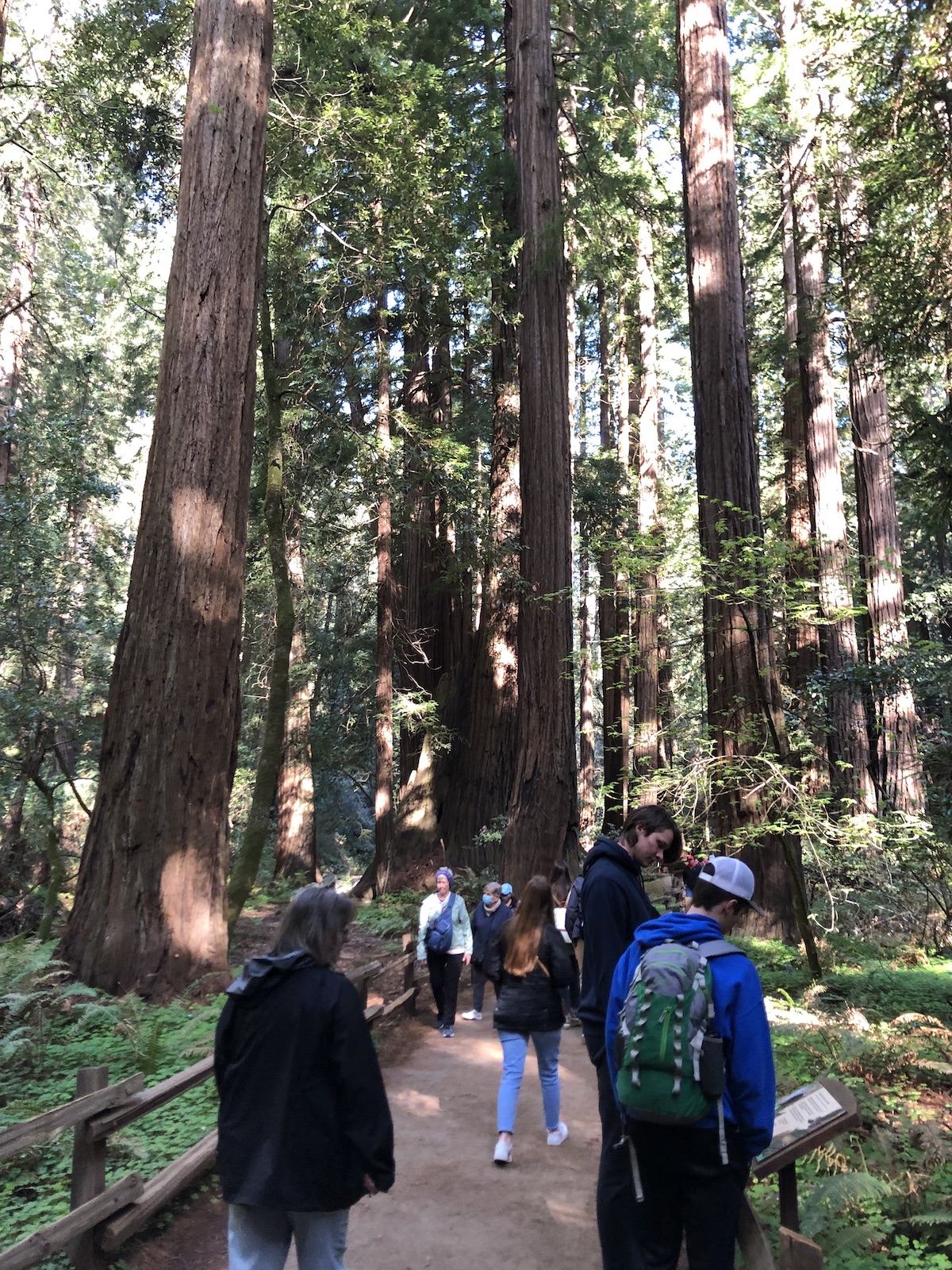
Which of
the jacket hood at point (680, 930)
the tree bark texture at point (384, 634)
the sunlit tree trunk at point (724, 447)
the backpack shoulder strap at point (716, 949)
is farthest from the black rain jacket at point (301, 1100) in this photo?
the tree bark texture at point (384, 634)

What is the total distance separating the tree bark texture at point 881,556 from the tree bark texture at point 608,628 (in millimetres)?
4161

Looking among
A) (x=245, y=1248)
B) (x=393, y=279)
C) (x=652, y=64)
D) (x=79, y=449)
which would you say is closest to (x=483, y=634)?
(x=393, y=279)

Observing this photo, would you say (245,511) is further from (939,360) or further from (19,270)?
(19,270)

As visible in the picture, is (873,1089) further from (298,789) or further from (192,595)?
(298,789)

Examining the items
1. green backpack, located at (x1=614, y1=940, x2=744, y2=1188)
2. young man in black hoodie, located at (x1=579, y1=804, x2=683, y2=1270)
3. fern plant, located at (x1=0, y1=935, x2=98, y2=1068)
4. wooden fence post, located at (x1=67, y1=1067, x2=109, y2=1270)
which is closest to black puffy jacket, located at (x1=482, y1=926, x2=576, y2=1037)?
young man in black hoodie, located at (x1=579, y1=804, x2=683, y2=1270)

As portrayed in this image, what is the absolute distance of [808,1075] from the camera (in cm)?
625

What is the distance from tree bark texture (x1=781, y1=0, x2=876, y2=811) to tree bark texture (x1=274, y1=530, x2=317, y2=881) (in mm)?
10743

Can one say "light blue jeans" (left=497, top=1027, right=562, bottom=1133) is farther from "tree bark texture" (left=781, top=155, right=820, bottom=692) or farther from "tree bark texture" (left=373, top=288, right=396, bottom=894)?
"tree bark texture" (left=781, top=155, right=820, bottom=692)

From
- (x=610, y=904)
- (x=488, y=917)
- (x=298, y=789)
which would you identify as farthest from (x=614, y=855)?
(x=298, y=789)

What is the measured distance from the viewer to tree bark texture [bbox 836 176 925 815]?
13.6 metres

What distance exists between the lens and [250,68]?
10.2 metres

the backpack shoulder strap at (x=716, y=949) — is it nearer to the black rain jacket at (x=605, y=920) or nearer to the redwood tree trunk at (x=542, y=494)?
the black rain jacket at (x=605, y=920)

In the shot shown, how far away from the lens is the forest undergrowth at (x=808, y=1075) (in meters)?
4.28

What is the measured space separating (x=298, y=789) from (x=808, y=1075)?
16.0 m
